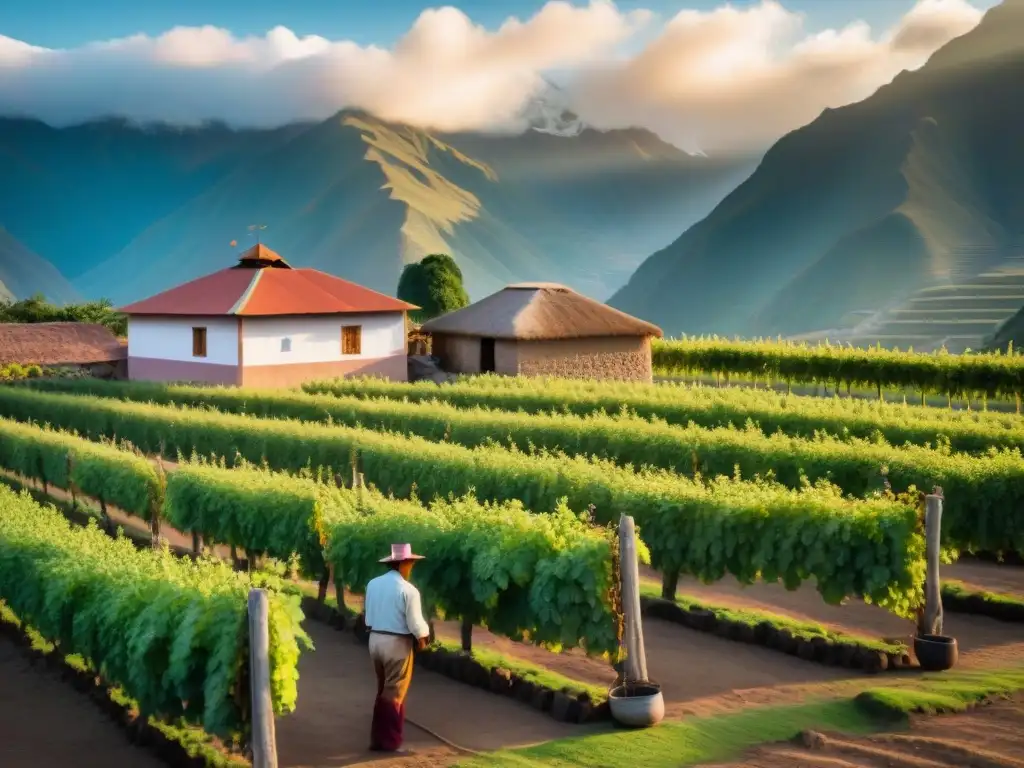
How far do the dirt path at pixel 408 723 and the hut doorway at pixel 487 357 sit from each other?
3164 centimetres

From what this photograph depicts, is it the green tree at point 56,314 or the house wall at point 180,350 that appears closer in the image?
the house wall at point 180,350

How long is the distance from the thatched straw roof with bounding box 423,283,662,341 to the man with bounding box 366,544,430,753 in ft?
105

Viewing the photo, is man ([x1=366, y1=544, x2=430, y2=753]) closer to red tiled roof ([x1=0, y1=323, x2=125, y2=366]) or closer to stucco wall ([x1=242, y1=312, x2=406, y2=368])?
stucco wall ([x1=242, y1=312, x2=406, y2=368])

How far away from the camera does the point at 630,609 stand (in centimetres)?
1092

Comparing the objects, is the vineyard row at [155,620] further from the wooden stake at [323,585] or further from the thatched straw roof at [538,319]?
the thatched straw roof at [538,319]

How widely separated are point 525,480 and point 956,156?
158 meters

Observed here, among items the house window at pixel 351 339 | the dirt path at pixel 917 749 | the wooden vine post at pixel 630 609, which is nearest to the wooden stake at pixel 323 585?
the wooden vine post at pixel 630 609

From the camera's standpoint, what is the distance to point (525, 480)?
17547 mm

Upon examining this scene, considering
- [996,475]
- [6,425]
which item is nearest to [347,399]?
[6,425]

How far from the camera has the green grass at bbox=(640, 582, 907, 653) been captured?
1334 centimetres

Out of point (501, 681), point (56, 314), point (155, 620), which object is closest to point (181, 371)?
point (501, 681)

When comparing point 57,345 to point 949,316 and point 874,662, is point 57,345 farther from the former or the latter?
Answer: point 949,316

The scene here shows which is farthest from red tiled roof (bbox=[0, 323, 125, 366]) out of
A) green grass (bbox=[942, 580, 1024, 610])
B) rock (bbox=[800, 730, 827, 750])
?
rock (bbox=[800, 730, 827, 750])

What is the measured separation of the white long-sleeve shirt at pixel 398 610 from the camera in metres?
10.0
